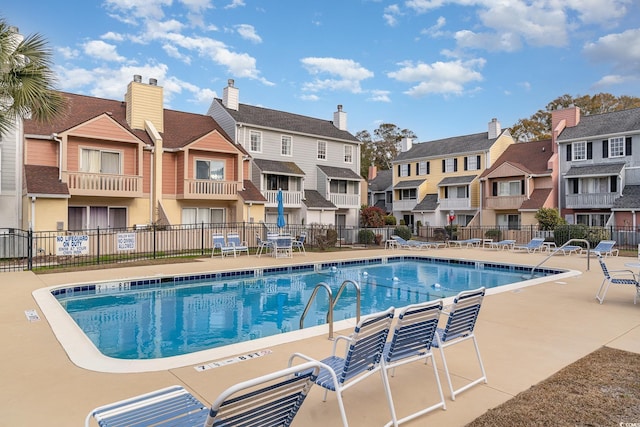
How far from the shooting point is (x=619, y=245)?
83.6ft

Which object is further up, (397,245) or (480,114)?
(480,114)

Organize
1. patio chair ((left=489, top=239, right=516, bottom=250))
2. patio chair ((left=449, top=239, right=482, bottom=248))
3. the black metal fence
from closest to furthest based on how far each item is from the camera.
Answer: the black metal fence < patio chair ((left=489, top=239, right=516, bottom=250)) < patio chair ((left=449, top=239, right=482, bottom=248))

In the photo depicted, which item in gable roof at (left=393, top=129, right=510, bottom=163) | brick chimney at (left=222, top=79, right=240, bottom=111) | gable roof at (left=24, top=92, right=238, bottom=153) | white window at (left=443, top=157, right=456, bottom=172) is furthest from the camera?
white window at (left=443, top=157, right=456, bottom=172)

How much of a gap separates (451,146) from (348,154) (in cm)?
1313

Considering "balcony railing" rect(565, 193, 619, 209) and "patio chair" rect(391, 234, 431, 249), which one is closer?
"patio chair" rect(391, 234, 431, 249)

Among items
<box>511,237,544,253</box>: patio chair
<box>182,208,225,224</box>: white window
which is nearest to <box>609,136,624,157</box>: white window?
<box>511,237,544,253</box>: patio chair

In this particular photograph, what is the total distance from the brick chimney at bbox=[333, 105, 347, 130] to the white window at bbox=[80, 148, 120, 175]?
64.7 feet

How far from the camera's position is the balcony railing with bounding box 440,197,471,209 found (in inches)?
1486

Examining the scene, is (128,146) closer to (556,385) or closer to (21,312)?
(21,312)

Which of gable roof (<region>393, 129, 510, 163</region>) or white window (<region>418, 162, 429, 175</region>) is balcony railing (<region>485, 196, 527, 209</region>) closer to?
gable roof (<region>393, 129, 510, 163</region>)

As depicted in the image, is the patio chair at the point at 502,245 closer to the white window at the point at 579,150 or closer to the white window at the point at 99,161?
the white window at the point at 579,150

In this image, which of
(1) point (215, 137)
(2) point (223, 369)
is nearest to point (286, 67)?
(1) point (215, 137)

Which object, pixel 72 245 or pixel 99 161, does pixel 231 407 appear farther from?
pixel 99 161

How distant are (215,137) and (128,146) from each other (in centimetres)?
486
